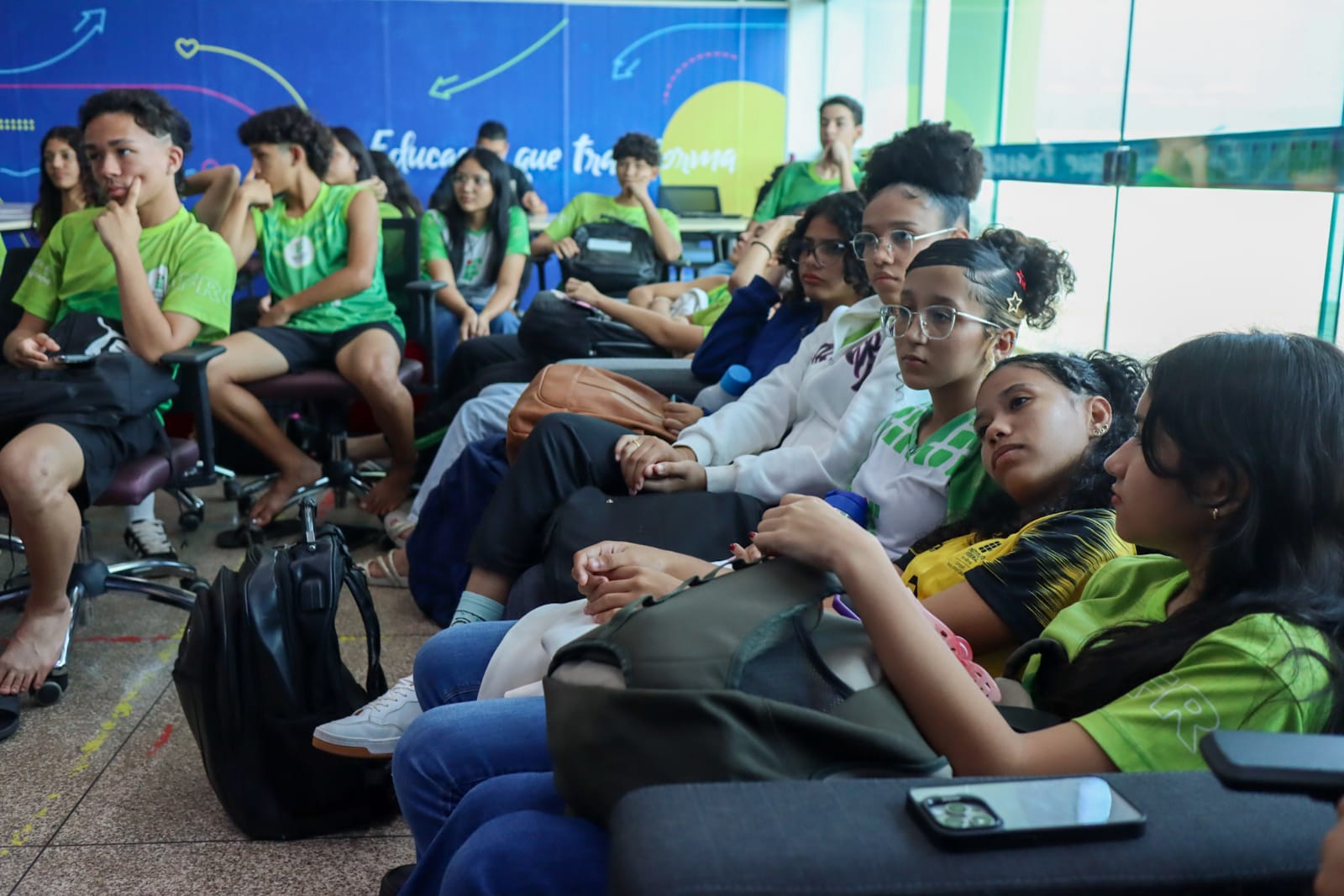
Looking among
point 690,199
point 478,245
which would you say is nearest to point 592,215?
point 478,245

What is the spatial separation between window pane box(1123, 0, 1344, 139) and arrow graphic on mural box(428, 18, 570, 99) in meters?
6.05

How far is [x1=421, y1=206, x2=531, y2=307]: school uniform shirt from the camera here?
200 inches

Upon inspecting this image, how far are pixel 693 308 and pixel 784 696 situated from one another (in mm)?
3313

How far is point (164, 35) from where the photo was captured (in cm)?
778

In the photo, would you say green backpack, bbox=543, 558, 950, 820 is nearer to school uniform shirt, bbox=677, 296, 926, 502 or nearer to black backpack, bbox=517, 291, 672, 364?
school uniform shirt, bbox=677, 296, 926, 502

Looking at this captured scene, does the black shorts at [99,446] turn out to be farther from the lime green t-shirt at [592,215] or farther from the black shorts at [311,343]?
the lime green t-shirt at [592,215]

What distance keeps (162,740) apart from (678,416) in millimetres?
1278

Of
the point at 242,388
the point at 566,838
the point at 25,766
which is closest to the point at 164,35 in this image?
the point at 242,388

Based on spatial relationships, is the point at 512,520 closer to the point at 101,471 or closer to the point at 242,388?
the point at 101,471

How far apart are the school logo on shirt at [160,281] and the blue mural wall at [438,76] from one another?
535 cm

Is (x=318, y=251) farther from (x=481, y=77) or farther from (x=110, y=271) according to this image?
(x=481, y=77)

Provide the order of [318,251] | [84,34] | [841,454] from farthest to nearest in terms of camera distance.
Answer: [84,34], [318,251], [841,454]

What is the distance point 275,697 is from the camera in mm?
1842

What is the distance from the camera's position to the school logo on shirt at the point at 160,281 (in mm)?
3012
